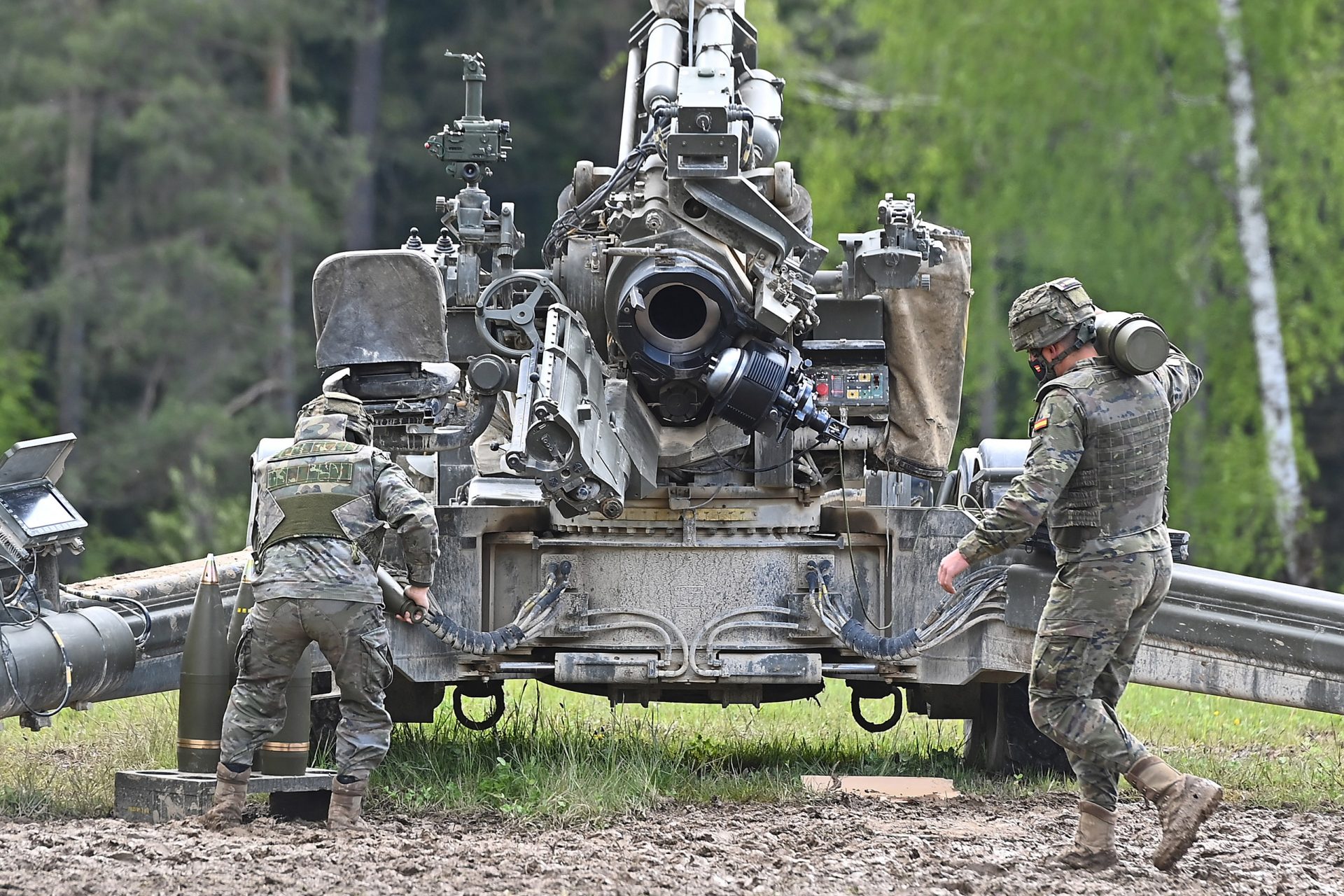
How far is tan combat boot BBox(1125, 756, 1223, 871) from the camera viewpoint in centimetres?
686

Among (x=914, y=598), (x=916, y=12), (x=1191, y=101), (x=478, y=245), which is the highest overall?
(x=916, y=12)

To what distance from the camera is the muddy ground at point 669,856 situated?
21.3 feet

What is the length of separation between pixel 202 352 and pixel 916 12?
9915mm

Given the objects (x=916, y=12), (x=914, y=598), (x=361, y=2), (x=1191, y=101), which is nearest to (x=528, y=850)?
(x=914, y=598)

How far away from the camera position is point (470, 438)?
877cm

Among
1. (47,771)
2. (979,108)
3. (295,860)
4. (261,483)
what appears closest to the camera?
(295,860)

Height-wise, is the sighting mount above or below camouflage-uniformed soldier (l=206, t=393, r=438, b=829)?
above

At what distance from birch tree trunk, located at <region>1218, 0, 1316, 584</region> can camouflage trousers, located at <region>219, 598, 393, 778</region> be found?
1266 cm

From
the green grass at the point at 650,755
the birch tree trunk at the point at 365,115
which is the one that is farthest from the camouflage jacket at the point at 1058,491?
the birch tree trunk at the point at 365,115

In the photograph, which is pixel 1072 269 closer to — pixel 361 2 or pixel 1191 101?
pixel 1191 101

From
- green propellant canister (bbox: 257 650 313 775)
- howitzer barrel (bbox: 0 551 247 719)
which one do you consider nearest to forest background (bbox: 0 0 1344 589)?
howitzer barrel (bbox: 0 551 247 719)

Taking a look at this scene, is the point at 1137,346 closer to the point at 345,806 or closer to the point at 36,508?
the point at 345,806

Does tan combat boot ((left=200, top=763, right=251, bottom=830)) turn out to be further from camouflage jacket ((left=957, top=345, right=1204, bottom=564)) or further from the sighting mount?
the sighting mount

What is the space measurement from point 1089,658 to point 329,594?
268 centimetres
